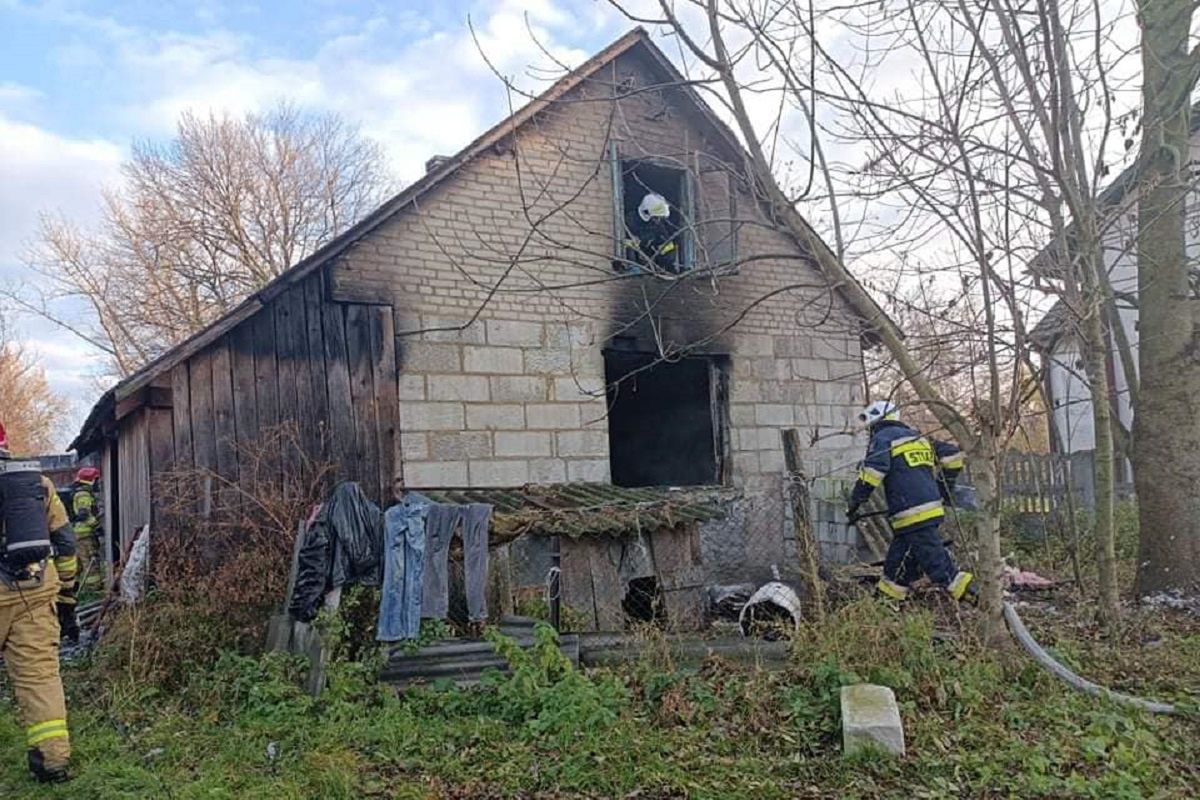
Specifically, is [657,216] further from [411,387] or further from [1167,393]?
[1167,393]

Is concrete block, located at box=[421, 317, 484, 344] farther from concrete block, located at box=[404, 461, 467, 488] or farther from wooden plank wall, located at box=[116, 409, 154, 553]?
wooden plank wall, located at box=[116, 409, 154, 553]

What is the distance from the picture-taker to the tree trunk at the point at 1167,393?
717 cm

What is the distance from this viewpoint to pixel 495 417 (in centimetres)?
888

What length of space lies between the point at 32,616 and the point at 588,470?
5507 mm

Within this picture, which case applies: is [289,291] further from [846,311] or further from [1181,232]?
[1181,232]

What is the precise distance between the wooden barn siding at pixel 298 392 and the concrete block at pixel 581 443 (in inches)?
71.9

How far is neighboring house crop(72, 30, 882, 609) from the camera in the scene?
25.8ft

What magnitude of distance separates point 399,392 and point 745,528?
4.38 metres

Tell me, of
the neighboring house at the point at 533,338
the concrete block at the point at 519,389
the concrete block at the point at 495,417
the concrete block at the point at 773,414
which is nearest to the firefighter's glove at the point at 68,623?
the neighboring house at the point at 533,338

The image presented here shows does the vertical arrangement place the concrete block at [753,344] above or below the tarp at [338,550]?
above

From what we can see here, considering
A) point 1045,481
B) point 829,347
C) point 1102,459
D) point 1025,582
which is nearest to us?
point 1102,459

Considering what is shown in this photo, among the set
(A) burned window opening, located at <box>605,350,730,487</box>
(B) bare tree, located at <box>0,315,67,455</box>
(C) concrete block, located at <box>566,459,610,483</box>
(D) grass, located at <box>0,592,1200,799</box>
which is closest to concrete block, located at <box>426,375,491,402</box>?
(C) concrete block, located at <box>566,459,610,483</box>

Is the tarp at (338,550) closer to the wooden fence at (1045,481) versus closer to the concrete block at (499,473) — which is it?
the concrete block at (499,473)

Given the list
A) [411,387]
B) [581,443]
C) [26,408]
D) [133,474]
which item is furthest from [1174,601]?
[26,408]
